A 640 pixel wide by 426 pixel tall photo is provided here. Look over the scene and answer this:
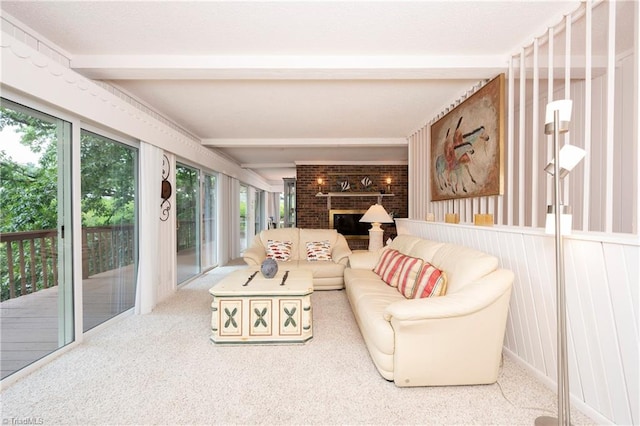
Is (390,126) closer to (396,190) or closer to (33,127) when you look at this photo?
(396,190)

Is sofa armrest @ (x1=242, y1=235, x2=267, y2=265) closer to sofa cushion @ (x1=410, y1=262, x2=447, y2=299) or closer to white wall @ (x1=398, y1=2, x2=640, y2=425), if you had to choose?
sofa cushion @ (x1=410, y1=262, x2=447, y2=299)

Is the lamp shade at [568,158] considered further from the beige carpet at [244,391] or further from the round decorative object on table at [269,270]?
the round decorative object on table at [269,270]

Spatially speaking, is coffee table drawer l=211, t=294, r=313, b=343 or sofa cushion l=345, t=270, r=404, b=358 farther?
coffee table drawer l=211, t=294, r=313, b=343

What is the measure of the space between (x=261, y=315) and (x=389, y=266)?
141 cm

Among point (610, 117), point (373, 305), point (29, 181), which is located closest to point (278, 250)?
point (373, 305)

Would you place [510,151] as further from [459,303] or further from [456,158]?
[459,303]

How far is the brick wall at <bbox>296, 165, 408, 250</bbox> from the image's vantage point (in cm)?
738

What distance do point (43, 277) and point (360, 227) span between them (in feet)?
19.5

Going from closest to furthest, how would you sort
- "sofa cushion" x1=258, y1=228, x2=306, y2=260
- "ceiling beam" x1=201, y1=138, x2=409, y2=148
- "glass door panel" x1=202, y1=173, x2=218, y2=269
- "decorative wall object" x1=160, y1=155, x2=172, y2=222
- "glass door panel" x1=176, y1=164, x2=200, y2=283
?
1. "decorative wall object" x1=160, y1=155, x2=172, y2=222
2. "glass door panel" x1=176, y1=164, x2=200, y2=283
3. "sofa cushion" x1=258, y1=228, x2=306, y2=260
4. "ceiling beam" x1=201, y1=138, x2=409, y2=148
5. "glass door panel" x1=202, y1=173, x2=218, y2=269

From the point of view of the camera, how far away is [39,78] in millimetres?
2035

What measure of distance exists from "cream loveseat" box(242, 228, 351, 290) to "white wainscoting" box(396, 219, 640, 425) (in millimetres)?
2234

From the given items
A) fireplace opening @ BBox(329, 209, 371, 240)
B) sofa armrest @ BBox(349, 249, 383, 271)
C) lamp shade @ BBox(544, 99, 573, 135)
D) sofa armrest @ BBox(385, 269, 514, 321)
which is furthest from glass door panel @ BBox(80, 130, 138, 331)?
fireplace opening @ BBox(329, 209, 371, 240)

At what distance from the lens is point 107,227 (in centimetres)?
297

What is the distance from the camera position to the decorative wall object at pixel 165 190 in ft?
12.8
